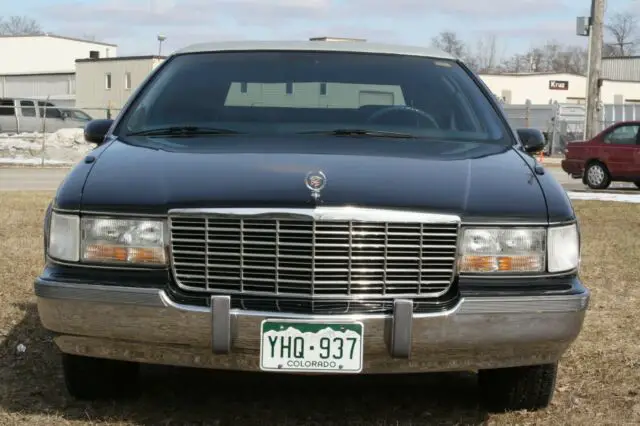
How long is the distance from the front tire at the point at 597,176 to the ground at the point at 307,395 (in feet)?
43.0

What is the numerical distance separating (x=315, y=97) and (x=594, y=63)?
1937 centimetres

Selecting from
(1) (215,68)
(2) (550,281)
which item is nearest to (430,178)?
(2) (550,281)

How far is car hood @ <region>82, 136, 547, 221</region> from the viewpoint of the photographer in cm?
327

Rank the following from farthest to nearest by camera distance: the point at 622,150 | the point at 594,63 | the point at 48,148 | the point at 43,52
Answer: the point at 43,52, the point at 48,148, the point at 594,63, the point at 622,150

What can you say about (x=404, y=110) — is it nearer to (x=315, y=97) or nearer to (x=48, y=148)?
(x=315, y=97)

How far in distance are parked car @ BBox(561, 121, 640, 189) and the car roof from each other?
45.3ft

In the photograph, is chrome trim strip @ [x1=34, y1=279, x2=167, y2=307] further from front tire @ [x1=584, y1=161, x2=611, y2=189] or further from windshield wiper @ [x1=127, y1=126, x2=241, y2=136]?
front tire @ [x1=584, y1=161, x2=611, y2=189]

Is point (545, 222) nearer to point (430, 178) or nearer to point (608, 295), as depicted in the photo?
point (430, 178)

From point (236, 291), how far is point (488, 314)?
0.86 m

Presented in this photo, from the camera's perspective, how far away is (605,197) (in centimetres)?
1545

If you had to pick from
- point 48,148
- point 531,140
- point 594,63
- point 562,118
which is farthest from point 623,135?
point 562,118

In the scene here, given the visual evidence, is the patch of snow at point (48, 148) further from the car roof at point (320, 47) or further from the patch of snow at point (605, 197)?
the car roof at point (320, 47)

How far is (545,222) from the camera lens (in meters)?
3.38

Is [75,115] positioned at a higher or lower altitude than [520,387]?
lower
